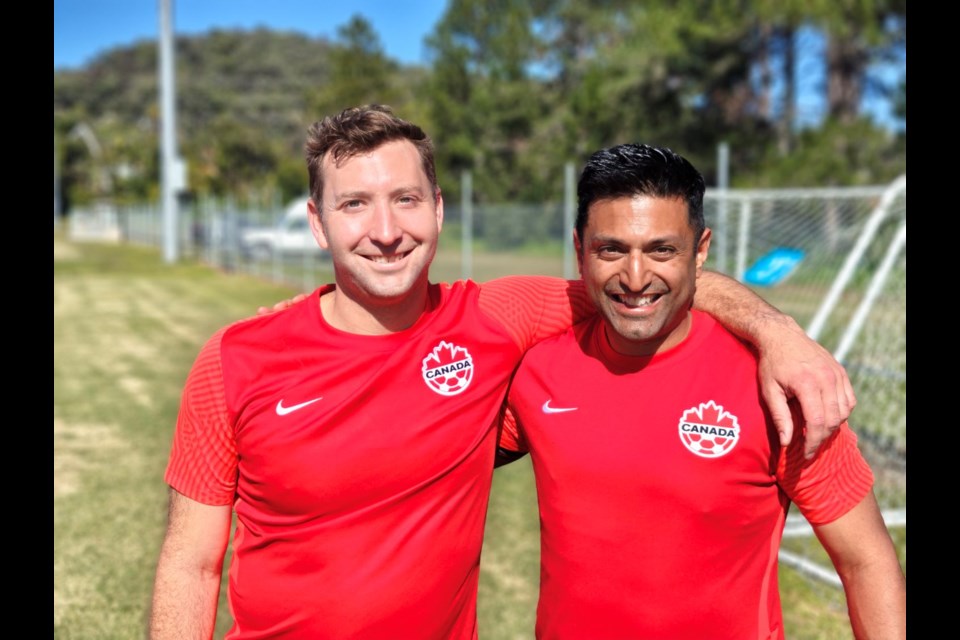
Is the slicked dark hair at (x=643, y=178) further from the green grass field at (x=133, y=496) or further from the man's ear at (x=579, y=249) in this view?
the green grass field at (x=133, y=496)

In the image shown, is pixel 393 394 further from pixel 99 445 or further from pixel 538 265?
pixel 538 265

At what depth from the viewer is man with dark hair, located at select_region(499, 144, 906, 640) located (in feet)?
7.43

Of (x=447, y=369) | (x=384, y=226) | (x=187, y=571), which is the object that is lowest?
(x=187, y=571)

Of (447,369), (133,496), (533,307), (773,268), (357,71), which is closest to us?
(447,369)

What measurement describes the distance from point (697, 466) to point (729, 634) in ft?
1.45

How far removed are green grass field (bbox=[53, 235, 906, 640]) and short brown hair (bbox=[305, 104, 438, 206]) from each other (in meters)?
0.68

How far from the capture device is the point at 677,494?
232cm

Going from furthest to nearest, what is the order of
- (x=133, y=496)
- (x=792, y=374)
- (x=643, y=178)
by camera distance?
(x=133, y=496) < (x=643, y=178) < (x=792, y=374)

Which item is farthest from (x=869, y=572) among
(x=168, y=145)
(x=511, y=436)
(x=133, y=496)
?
(x=168, y=145)

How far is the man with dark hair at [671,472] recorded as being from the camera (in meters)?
2.27

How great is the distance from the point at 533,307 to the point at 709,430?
65cm

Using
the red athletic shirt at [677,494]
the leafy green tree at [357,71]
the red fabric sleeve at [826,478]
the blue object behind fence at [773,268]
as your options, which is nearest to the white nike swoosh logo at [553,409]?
the red athletic shirt at [677,494]

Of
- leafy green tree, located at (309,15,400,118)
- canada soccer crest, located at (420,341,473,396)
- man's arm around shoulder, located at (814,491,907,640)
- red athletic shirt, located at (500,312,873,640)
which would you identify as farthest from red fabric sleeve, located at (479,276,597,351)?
leafy green tree, located at (309,15,400,118)

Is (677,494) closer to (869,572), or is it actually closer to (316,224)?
(869,572)
